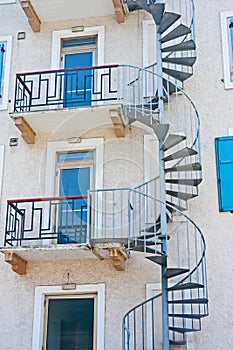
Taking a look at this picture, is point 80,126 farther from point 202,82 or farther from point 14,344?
point 14,344

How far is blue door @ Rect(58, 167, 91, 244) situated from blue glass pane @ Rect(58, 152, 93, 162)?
0.18m

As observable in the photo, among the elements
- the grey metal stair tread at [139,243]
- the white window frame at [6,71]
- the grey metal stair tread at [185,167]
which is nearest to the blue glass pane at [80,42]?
the white window frame at [6,71]

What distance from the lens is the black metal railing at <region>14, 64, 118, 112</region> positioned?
11.6 m

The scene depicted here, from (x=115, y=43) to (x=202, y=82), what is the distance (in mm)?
1810

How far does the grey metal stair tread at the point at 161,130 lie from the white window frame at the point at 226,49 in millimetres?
1741

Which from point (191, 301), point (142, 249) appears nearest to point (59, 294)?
point (142, 249)

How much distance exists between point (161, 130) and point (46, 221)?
2.49 metres

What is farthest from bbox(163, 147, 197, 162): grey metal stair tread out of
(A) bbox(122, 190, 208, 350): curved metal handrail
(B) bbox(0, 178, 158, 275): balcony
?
(A) bbox(122, 190, 208, 350): curved metal handrail

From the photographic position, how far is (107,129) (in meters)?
11.4

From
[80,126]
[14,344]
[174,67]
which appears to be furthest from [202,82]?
[14,344]

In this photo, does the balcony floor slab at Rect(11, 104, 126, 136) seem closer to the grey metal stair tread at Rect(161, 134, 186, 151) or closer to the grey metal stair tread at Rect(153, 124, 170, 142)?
the grey metal stair tread at Rect(153, 124, 170, 142)

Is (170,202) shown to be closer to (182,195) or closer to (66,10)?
(182,195)

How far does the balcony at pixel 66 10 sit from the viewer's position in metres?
12.0

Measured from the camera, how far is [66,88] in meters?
11.9
